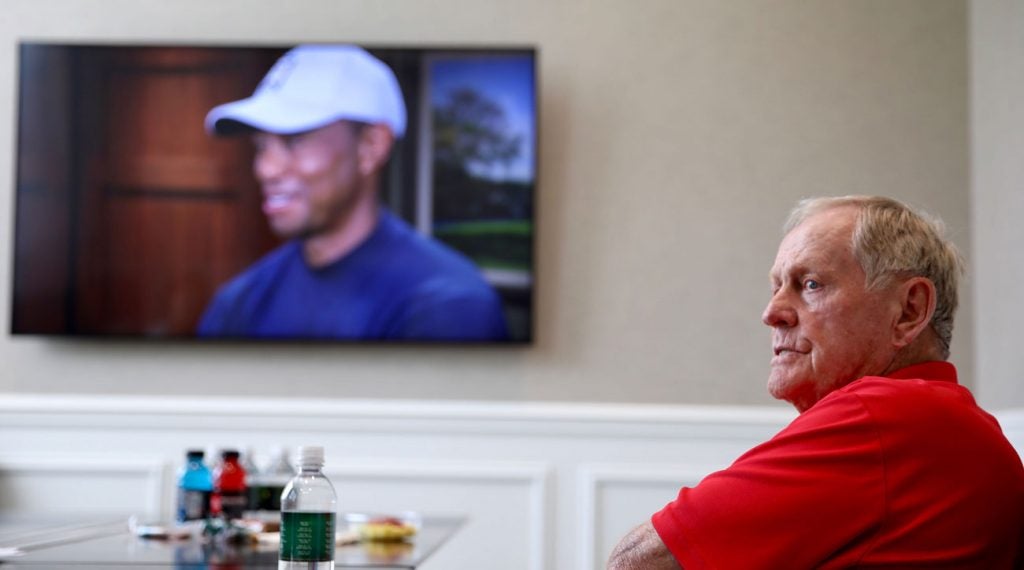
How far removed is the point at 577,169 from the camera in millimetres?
3918

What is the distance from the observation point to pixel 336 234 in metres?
3.84

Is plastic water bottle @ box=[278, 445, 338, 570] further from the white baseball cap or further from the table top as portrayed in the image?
the white baseball cap

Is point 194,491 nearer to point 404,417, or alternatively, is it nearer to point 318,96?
point 404,417

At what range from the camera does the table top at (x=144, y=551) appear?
178 cm

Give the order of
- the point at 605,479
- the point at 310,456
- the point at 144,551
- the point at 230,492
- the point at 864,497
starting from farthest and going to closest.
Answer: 1. the point at 605,479
2. the point at 230,492
3. the point at 144,551
4. the point at 310,456
5. the point at 864,497

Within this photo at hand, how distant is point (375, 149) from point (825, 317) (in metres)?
2.41

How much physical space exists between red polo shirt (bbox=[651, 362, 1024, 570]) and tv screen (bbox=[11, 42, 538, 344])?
2419mm

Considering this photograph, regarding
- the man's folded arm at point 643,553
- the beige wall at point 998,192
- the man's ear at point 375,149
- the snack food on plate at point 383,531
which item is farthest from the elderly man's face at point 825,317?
the man's ear at point 375,149

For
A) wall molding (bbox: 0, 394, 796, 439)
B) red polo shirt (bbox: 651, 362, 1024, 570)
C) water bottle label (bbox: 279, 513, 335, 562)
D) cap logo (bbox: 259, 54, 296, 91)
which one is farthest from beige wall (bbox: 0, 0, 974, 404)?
red polo shirt (bbox: 651, 362, 1024, 570)

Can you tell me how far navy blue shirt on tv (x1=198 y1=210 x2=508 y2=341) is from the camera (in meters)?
3.80

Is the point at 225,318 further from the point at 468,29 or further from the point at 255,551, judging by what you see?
the point at 255,551

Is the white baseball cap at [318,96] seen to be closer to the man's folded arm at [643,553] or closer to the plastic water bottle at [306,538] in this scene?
the plastic water bottle at [306,538]

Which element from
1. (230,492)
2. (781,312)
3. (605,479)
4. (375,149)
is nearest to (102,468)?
(375,149)

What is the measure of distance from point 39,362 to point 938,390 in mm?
3154
